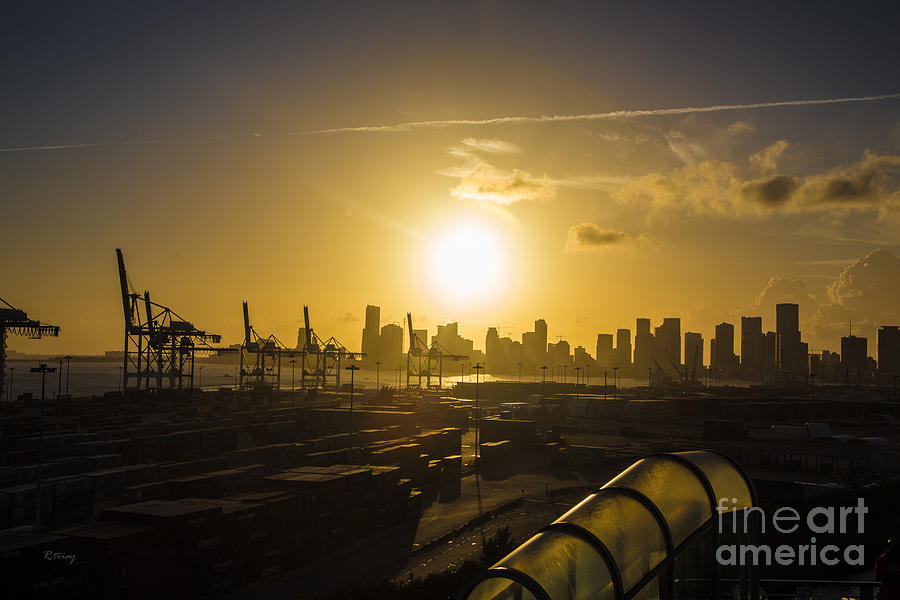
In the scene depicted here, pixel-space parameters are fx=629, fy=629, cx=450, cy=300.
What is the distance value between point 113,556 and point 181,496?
8001 mm

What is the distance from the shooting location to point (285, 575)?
2317 cm

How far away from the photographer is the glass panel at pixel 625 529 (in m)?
5.88

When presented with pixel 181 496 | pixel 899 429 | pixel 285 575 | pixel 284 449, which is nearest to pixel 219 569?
pixel 285 575

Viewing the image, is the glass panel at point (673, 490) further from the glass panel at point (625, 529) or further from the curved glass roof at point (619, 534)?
the glass panel at point (625, 529)

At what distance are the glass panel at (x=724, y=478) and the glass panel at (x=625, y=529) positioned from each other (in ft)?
4.68

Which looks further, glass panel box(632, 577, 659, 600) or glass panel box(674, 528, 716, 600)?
glass panel box(674, 528, 716, 600)

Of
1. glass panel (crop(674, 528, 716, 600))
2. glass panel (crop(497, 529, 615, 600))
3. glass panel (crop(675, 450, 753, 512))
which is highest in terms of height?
glass panel (crop(675, 450, 753, 512))

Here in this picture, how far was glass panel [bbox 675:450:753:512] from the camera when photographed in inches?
296

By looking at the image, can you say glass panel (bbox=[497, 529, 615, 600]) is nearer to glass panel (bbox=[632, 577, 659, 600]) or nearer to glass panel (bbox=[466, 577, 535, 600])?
glass panel (bbox=[466, 577, 535, 600])

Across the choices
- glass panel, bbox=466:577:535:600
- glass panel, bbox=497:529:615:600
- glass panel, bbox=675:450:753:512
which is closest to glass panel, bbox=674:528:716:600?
glass panel, bbox=675:450:753:512

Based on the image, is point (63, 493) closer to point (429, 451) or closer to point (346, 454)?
point (346, 454)

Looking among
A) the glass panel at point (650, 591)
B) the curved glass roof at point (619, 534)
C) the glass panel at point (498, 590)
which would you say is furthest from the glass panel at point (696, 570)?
the glass panel at point (498, 590)

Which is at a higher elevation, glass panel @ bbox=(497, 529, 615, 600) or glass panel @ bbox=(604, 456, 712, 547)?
glass panel @ bbox=(604, 456, 712, 547)

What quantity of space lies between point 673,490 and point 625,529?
1.16m
